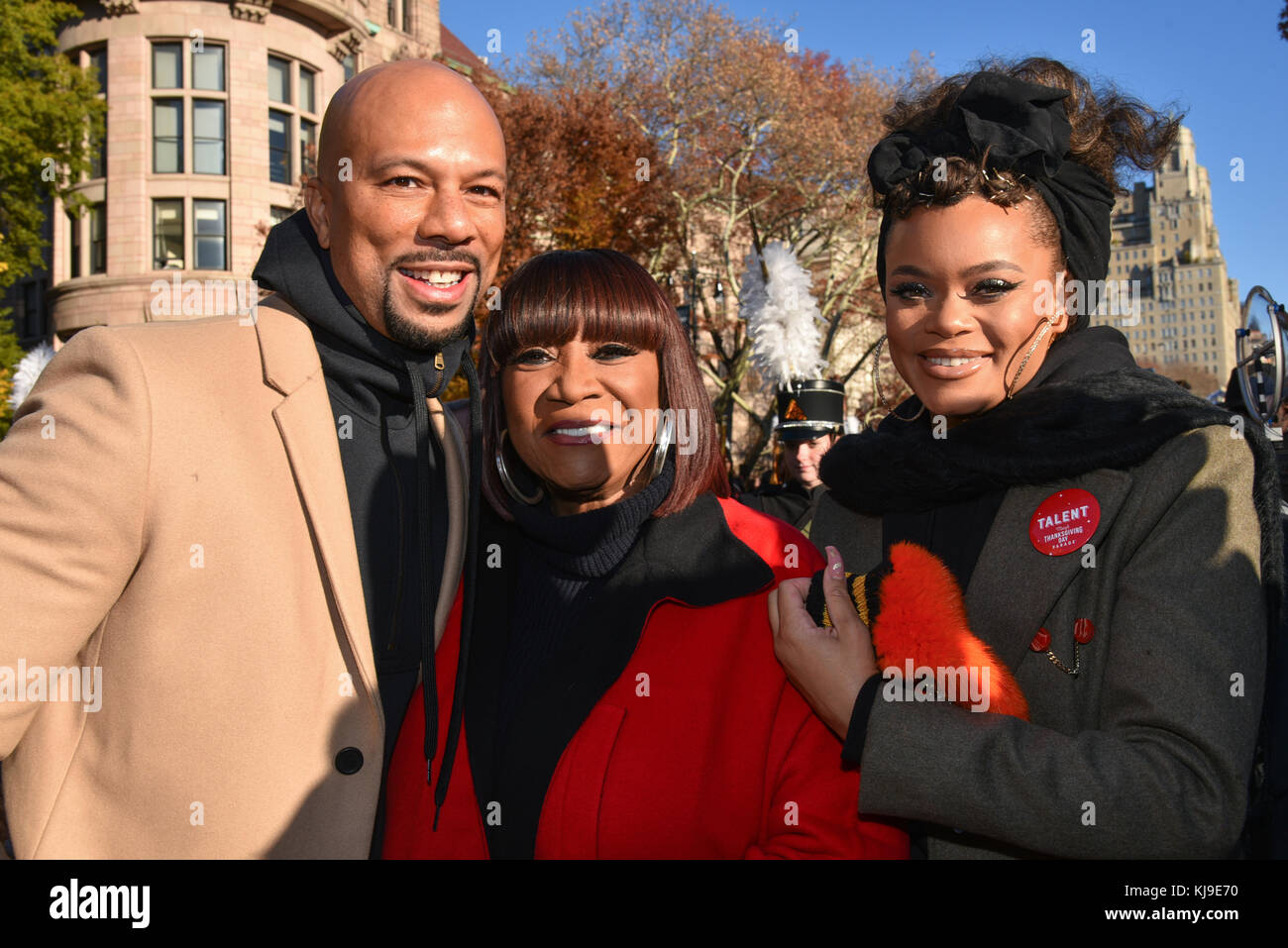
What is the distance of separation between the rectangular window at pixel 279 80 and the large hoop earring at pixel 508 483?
27.5m

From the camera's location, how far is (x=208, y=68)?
2578 cm

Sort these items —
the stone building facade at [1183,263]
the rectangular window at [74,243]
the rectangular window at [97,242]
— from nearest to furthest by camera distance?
1. the rectangular window at [97,242]
2. the rectangular window at [74,243]
3. the stone building facade at [1183,263]

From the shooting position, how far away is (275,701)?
6.73ft

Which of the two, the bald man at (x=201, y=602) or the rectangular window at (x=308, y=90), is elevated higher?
the rectangular window at (x=308, y=90)

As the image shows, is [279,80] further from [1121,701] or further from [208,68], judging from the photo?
[1121,701]

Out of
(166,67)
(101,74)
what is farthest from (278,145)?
(101,74)

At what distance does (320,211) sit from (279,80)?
Answer: 90.9 ft

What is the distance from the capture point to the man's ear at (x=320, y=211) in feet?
8.59

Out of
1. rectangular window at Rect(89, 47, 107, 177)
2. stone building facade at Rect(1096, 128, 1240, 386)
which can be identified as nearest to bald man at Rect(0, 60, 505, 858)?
rectangular window at Rect(89, 47, 107, 177)

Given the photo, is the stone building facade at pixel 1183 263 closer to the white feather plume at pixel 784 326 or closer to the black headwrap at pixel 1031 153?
the white feather plume at pixel 784 326

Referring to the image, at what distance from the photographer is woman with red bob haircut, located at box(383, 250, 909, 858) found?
209 cm

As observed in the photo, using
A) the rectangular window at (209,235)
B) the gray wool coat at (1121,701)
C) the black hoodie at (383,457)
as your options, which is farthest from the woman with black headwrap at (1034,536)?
the rectangular window at (209,235)
